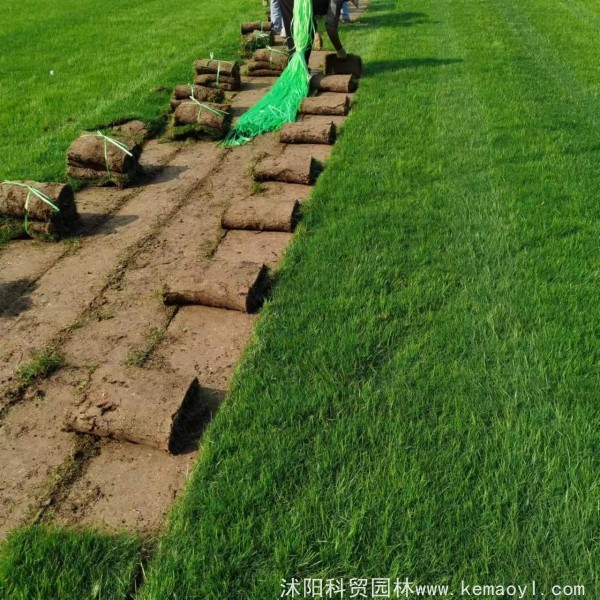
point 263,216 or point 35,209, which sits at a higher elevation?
point 35,209

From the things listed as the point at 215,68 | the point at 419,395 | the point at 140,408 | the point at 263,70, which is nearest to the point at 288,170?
the point at 419,395

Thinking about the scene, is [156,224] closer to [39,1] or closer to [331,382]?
[331,382]

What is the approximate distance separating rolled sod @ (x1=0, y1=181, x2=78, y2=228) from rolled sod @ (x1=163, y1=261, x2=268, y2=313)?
146cm

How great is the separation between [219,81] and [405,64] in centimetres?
271

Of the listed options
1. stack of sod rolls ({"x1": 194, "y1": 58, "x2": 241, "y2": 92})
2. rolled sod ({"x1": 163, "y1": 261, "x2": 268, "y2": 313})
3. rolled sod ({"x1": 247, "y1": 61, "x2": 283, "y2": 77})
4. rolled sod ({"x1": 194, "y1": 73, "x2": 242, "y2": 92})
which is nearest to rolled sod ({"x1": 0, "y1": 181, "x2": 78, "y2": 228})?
rolled sod ({"x1": 163, "y1": 261, "x2": 268, "y2": 313})

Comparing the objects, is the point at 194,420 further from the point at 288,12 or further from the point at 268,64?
the point at 268,64

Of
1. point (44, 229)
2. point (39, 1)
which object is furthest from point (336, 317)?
point (39, 1)

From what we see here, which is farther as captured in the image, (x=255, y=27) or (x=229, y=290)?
(x=255, y=27)

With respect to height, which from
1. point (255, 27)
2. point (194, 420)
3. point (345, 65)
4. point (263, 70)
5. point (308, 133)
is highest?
point (255, 27)

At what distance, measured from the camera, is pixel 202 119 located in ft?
21.9

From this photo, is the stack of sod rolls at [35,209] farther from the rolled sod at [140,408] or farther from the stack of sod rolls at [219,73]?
the stack of sod rolls at [219,73]

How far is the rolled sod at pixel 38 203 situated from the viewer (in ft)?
15.3

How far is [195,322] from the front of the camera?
3773 mm

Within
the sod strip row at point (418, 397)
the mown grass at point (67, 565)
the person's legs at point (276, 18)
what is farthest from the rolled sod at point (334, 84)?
the mown grass at point (67, 565)
